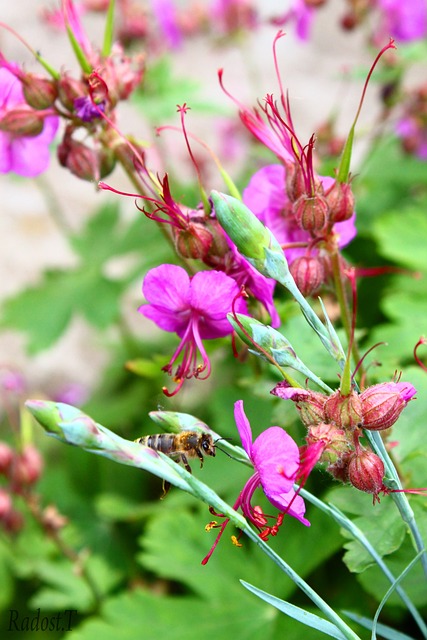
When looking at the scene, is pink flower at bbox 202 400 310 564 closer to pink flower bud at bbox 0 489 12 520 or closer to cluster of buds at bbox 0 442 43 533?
cluster of buds at bbox 0 442 43 533

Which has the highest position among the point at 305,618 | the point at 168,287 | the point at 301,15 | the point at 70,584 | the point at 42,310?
the point at 301,15

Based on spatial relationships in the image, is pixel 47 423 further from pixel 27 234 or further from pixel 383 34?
pixel 27 234

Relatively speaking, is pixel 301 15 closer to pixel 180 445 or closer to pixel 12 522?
pixel 180 445

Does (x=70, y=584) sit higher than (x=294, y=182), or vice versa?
(x=294, y=182)

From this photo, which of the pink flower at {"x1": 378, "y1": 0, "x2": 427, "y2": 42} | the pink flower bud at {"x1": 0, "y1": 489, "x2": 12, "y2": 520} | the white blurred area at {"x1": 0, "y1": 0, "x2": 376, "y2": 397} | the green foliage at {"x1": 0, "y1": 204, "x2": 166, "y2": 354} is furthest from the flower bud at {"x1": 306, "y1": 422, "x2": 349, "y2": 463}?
the white blurred area at {"x1": 0, "y1": 0, "x2": 376, "y2": 397}

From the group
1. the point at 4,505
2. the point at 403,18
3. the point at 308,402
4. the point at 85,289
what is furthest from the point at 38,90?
the point at 403,18

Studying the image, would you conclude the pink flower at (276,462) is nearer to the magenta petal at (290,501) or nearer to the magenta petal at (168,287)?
the magenta petal at (290,501)
